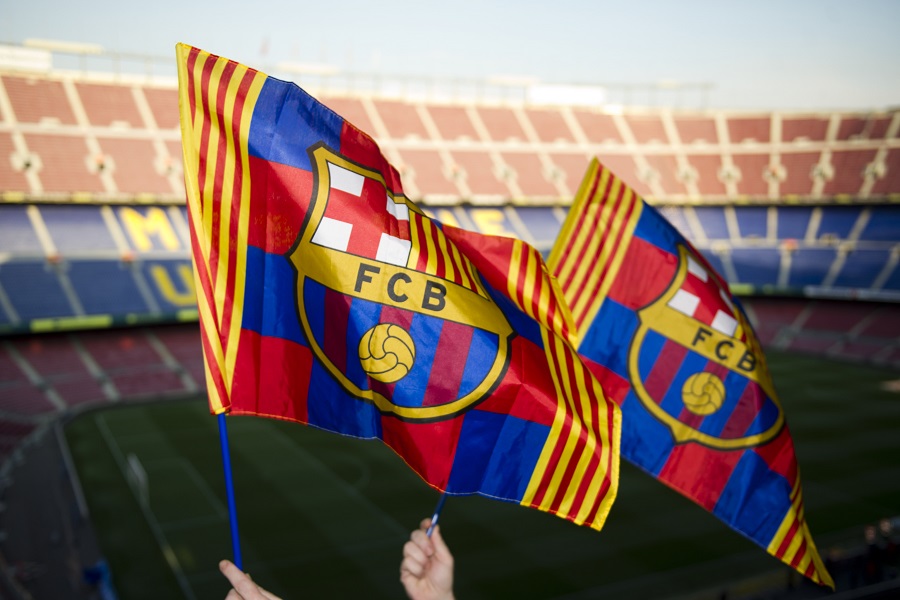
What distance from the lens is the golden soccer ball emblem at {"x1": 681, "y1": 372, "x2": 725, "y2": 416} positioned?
685 centimetres

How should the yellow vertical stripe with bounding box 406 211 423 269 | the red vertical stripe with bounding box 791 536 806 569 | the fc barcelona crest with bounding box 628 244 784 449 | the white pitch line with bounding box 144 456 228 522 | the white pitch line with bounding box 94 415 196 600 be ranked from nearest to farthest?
1. the yellow vertical stripe with bounding box 406 211 423 269
2. the red vertical stripe with bounding box 791 536 806 569
3. the fc barcelona crest with bounding box 628 244 784 449
4. the white pitch line with bounding box 94 415 196 600
5. the white pitch line with bounding box 144 456 228 522

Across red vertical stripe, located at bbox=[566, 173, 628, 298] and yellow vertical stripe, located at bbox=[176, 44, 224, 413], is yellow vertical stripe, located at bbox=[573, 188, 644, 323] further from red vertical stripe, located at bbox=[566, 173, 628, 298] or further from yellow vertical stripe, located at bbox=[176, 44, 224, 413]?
yellow vertical stripe, located at bbox=[176, 44, 224, 413]

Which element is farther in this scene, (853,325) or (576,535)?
(853,325)

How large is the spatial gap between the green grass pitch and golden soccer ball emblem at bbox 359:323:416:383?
9589 mm

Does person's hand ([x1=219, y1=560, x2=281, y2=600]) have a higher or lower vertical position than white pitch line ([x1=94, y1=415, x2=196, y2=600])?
higher

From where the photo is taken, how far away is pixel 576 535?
16.1m

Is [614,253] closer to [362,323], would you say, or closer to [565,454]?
[565,454]

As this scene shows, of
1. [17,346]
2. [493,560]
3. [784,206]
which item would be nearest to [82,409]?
[17,346]

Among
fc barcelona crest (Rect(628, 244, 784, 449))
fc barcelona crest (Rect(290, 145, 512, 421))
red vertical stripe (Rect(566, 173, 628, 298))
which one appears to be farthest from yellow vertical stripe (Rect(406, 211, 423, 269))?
fc barcelona crest (Rect(628, 244, 784, 449))

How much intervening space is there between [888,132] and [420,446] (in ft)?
161

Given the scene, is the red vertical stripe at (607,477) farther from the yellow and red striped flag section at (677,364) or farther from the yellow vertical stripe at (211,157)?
the yellow vertical stripe at (211,157)

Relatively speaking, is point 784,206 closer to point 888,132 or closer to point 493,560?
point 888,132

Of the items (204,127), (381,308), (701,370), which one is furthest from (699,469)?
(204,127)

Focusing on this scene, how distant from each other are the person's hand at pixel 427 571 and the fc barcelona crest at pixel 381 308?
869 mm
